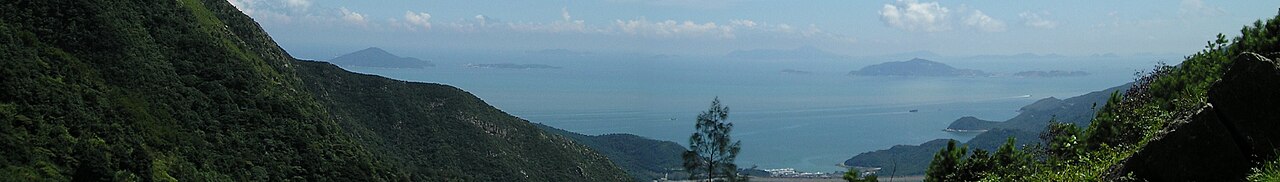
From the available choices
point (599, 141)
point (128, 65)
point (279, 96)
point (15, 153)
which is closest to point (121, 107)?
point (128, 65)

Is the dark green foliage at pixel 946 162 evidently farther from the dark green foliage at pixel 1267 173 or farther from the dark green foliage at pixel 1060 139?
the dark green foliage at pixel 1267 173

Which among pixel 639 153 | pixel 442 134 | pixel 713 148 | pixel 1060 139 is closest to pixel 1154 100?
pixel 1060 139

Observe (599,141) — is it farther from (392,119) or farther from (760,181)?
(392,119)

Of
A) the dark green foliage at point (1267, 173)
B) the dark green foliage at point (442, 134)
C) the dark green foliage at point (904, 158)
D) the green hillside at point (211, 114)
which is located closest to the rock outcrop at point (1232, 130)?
the dark green foliage at point (1267, 173)

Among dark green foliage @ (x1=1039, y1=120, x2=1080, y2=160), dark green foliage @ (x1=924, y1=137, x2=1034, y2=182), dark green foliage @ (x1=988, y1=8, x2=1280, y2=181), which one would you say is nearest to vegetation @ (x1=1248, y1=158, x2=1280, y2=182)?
dark green foliage @ (x1=988, y1=8, x2=1280, y2=181)

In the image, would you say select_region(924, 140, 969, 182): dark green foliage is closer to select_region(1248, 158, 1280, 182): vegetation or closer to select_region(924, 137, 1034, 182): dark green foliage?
select_region(924, 137, 1034, 182): dark green foliage

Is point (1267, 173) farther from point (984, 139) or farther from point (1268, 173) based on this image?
point (984, 139)
